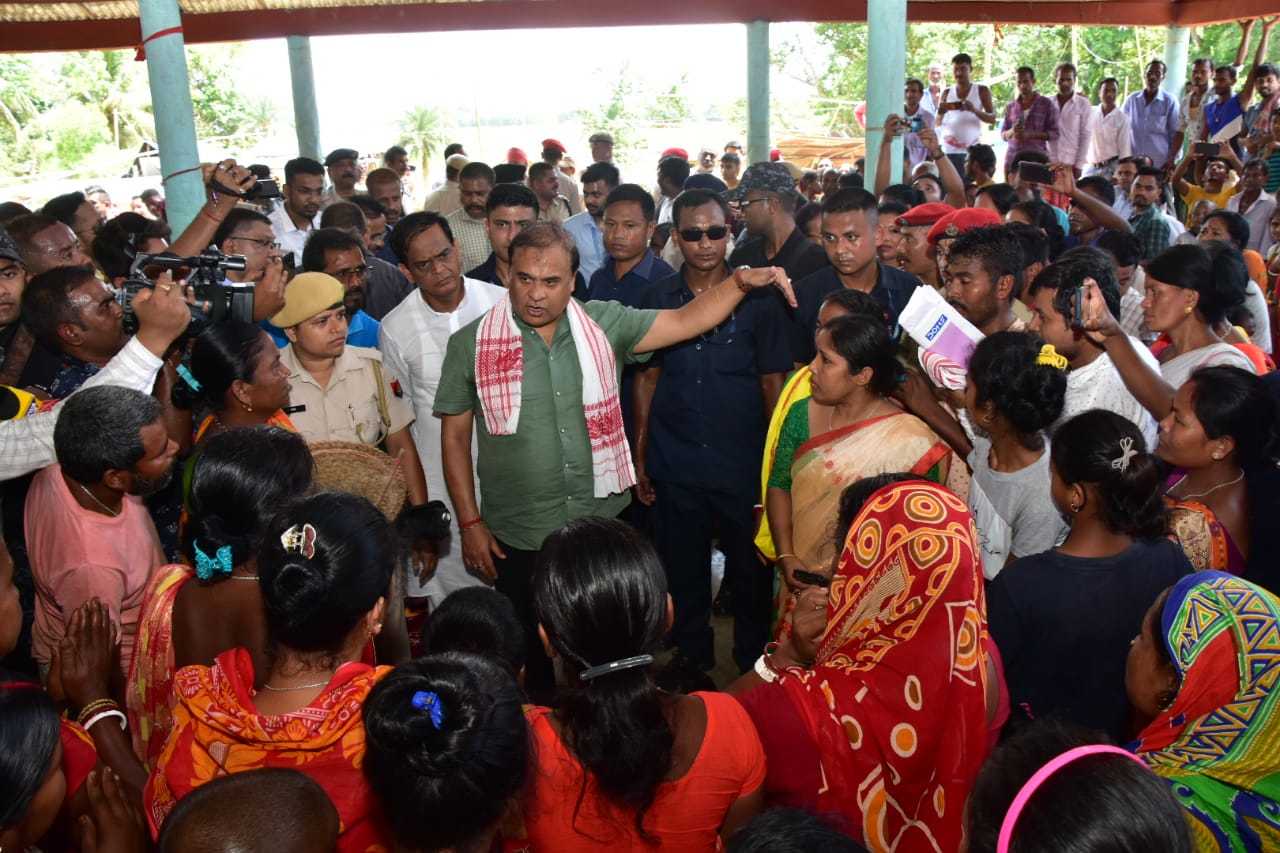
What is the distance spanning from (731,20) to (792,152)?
8.33 m

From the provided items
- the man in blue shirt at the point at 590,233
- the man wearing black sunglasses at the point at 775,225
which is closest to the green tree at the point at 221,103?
the man in blue shirt at the point at 590,233

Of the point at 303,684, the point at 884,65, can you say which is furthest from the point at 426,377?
the point at 884,65

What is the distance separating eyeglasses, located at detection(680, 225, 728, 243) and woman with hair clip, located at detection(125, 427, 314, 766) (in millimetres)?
2299

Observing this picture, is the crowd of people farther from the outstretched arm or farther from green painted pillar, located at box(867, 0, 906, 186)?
green painted pillar, located at box(867, 0, 906, 186)

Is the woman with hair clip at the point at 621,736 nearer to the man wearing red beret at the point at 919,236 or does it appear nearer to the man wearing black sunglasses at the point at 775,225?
the man wearing black sunglasses at the point at 775,225

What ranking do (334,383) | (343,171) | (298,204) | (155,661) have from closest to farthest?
(155,661), (334,383), (298,204), (343,171)

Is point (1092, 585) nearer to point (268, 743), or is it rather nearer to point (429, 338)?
point (268, 743)

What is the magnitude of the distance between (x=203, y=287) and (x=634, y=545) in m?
1.94

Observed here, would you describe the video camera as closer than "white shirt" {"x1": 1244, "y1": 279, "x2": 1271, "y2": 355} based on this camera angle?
Yes

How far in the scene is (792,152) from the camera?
1894cm

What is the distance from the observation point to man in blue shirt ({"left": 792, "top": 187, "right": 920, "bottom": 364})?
163 inches

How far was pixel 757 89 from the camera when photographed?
11164mm

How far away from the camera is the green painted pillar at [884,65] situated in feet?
23.2

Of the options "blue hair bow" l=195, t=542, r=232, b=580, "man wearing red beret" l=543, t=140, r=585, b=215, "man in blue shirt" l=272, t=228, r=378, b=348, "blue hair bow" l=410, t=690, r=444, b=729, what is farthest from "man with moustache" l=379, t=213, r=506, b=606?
"man wearing red beret" l=543, t=140, r=585, b=215
